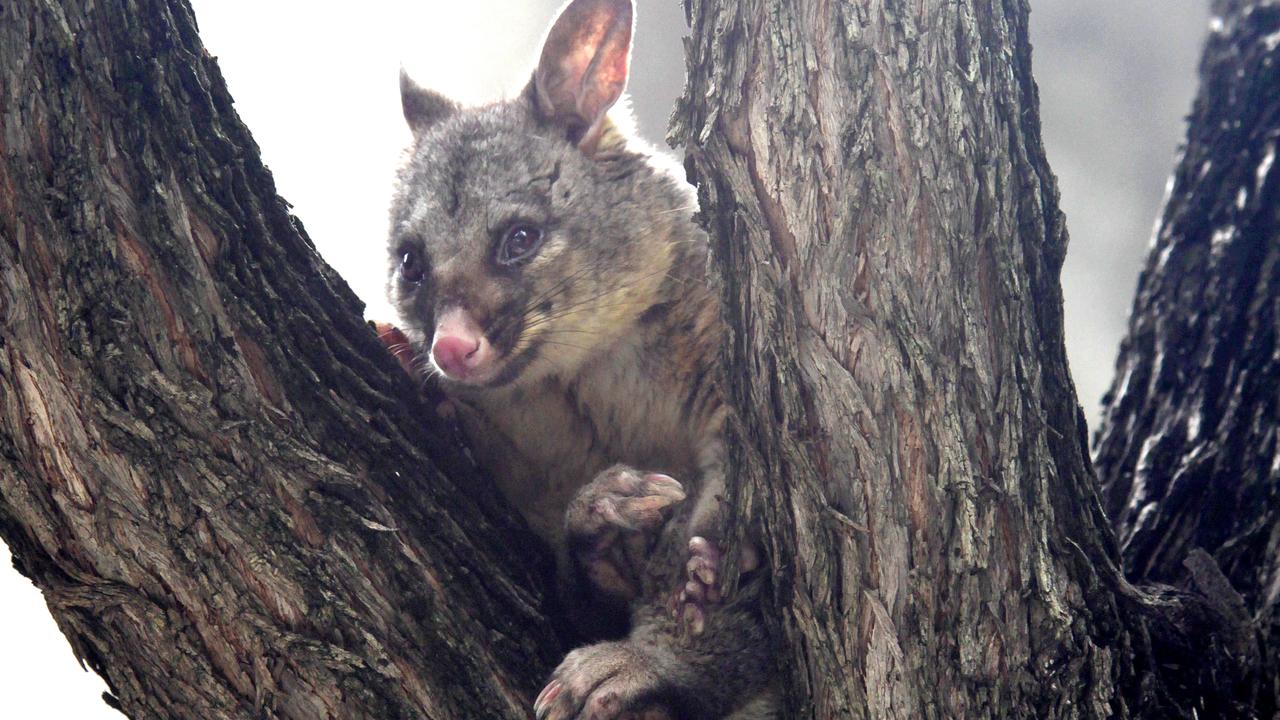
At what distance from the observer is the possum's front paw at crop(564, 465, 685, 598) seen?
2.79 m

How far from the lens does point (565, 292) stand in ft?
10.9

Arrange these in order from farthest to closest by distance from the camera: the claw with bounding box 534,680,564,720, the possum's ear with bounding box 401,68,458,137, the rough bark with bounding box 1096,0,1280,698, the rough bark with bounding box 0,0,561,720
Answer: the possum's ear with bounding box 401,68,458,137, the rough bark with bounding box 1096,0,1280,698, the claw with bounding box 534,680,564,720, the rough bark with bounding box 0,0,561,720

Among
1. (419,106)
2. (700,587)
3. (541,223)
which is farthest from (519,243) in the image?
(700,587)

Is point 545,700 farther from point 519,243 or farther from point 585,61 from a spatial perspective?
point 585,61

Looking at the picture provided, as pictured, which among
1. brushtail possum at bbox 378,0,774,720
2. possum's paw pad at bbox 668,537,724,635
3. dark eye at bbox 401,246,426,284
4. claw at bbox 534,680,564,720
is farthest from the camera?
dark eye at bbox 401,246,426,284

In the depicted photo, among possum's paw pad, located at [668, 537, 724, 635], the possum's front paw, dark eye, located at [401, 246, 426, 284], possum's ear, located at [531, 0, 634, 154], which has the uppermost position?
possum's ear, located at [531, 0, 634, 154]

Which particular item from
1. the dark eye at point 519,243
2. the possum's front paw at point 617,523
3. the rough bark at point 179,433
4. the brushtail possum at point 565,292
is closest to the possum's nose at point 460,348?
the brushtail possum at point 565,292

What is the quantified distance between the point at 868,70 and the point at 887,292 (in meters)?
0.39

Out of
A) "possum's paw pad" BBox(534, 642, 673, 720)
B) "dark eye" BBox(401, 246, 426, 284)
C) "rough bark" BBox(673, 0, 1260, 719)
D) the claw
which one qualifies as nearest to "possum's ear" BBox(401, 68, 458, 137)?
"dark eye" BBox(401, 246, 426, 284)

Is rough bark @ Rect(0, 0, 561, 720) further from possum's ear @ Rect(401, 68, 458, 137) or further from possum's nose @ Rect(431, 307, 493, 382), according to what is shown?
possum's ear @ Rect(401, 68, 458, 137)

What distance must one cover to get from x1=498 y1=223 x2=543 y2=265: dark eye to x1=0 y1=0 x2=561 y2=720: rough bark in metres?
0.96

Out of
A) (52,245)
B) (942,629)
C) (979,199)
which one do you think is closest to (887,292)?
(979,199)

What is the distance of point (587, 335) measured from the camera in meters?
3.36

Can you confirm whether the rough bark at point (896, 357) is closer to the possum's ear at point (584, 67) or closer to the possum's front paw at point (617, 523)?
the possum's front paw at point (617, 523)
